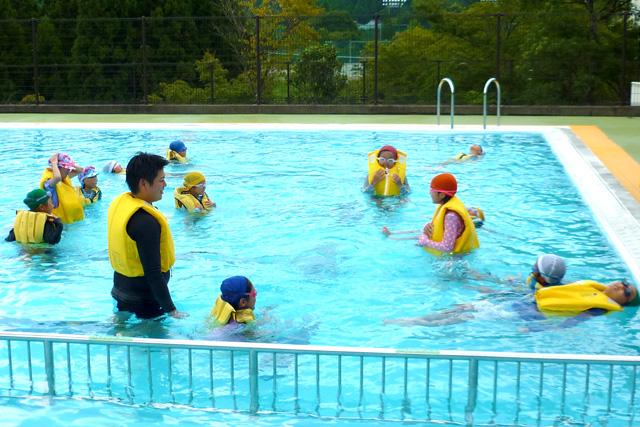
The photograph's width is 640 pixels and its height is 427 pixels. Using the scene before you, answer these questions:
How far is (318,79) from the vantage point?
78.9ft

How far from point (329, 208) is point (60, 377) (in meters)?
6.18

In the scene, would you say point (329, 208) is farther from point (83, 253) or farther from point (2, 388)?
point (2, 388)

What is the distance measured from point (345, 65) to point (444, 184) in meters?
16.9

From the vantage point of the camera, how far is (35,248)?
28.4ft

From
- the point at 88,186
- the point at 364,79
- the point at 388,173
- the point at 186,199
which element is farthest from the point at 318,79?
the point at 186,199

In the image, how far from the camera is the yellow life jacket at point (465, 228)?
25.0 ft

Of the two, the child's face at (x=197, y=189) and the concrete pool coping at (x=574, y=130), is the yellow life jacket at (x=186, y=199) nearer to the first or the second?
the child's face at (x=197, y=189)

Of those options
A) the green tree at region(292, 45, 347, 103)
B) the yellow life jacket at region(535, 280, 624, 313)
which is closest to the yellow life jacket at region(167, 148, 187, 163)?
the yellow life jacket at region(535, 280, 624, 313)

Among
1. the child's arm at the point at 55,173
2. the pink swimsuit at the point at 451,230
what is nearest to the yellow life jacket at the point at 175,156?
the child's arm at the point at 55,173

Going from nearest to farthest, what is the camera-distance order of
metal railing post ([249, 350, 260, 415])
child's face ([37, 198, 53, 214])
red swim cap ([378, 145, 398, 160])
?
metal railing post ([249, 350, 260, 415]) → child's face ([37, 198, 53, 214]) → red swim cap ([378, 145, 398, 160])

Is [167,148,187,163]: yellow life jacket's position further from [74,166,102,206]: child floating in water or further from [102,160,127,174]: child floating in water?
[74,166,102,206]: child floating in water

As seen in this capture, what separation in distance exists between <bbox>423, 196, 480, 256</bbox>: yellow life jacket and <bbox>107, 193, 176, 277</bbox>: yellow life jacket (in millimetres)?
3299

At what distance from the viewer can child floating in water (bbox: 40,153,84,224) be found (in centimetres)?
917

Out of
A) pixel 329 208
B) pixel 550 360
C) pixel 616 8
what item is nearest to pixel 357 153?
pixel 329 208
